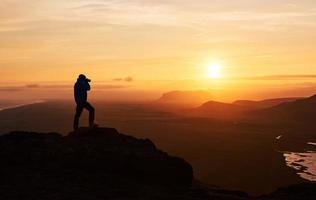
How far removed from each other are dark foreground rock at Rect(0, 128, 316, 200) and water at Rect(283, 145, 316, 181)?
158 feet

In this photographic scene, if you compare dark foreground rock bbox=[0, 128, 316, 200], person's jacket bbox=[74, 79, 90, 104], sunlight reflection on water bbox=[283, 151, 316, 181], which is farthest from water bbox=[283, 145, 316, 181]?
person's jacket bbox=[74, 79, 90, 104]

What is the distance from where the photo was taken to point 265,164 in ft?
274

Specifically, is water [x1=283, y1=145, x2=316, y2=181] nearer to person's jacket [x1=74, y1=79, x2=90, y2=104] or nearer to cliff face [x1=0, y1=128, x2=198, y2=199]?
cliff face [x1=0, y1=128, x2=198, y2=199]

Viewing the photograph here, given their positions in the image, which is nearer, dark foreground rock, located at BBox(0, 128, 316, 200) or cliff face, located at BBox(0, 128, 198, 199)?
dark foreground rock, located at BBox(0, 128, 316, 200)

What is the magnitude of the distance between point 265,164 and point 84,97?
211 ft

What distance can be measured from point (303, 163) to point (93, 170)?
6939 cm

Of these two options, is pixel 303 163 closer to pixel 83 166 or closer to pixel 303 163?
pixel 303 163

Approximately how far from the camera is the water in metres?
70.7

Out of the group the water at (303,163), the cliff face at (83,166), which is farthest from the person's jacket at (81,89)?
the water at (303,163)

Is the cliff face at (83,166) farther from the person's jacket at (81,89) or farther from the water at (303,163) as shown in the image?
the water at (303,163)

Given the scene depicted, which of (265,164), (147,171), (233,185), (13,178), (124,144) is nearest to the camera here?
(13,178)

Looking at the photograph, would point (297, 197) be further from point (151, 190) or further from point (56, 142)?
point (56, 142)

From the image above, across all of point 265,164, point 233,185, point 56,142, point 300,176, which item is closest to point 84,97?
point 56,142

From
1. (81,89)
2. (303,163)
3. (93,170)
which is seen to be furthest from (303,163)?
(93,170)
